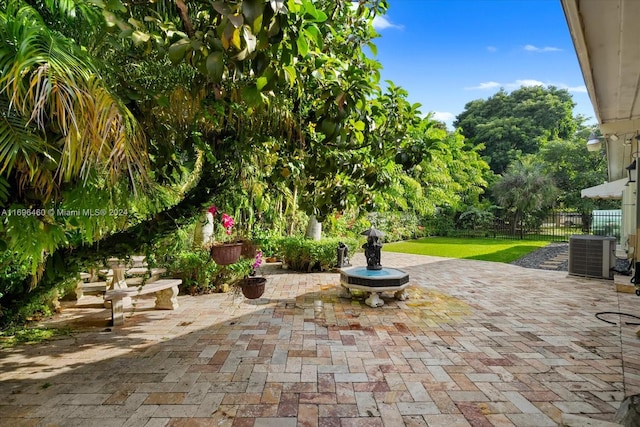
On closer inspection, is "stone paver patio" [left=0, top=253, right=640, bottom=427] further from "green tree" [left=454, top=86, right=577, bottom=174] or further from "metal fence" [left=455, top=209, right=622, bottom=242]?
"green tree" [left=454, top=86, right=577, bottom=174]

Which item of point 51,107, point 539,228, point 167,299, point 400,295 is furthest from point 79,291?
point 539,228

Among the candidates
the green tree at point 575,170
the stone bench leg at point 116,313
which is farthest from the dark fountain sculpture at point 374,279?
the green tree at point 575,170

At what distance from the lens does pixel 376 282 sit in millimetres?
5879

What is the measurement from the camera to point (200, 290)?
6.97m

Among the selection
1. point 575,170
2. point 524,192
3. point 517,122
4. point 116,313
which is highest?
point 517,122

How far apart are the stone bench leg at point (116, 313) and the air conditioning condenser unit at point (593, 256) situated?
9794 mm

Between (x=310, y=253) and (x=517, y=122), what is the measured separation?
2739 centimetres

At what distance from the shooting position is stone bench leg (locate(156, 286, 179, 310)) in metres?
5.76

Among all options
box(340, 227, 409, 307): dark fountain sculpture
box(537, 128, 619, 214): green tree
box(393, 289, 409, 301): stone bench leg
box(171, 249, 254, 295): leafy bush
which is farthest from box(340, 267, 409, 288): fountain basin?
box(537, 128, 619, 214): green tree

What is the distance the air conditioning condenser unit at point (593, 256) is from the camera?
798cm

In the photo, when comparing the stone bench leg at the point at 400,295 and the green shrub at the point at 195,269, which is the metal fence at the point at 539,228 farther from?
the green shrub at the point at 195,269

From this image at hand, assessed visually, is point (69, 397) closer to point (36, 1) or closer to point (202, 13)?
point (36, 1)

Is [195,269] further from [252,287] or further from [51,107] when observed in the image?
[51,107]

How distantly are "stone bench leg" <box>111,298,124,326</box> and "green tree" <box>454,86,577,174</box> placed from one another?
26.9 metres
